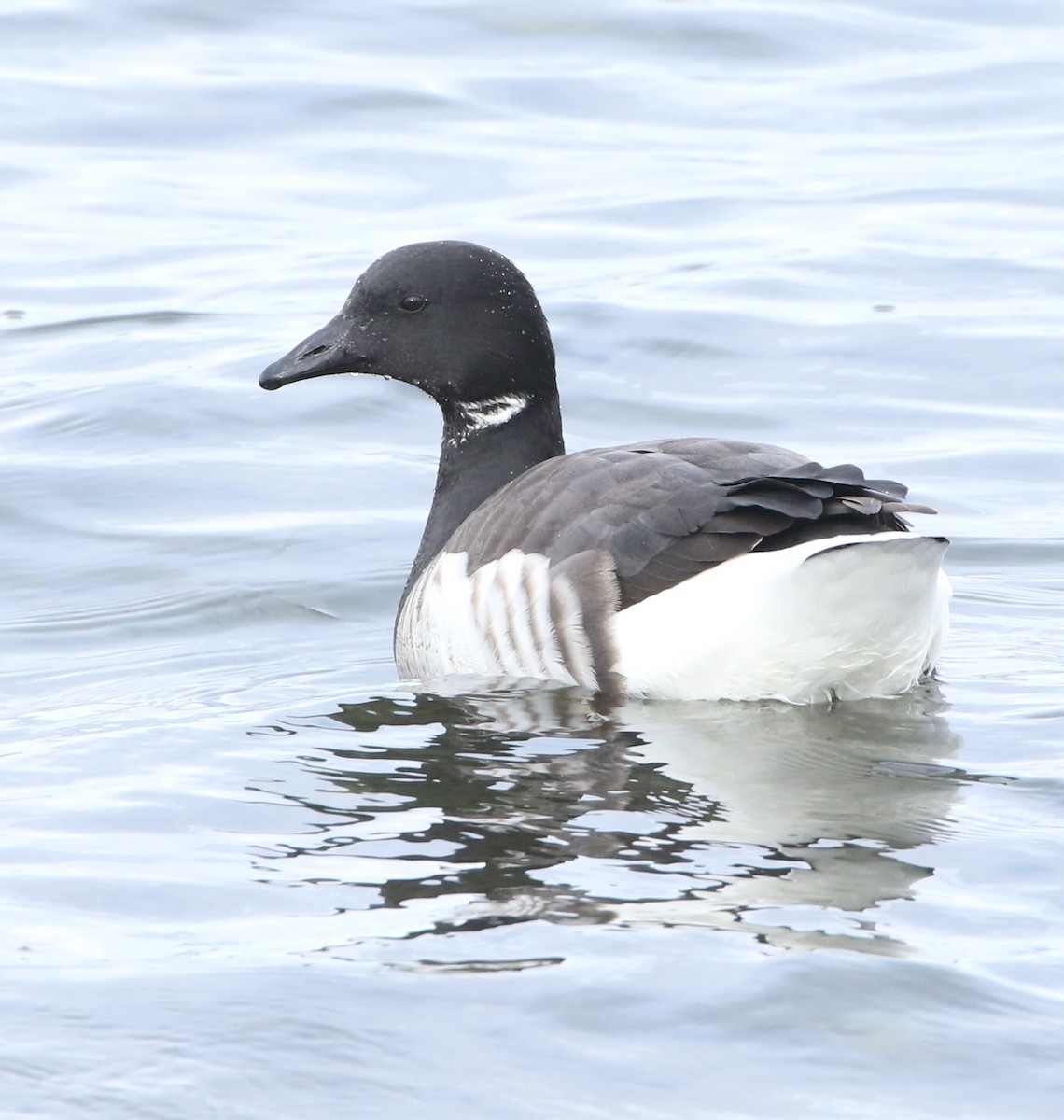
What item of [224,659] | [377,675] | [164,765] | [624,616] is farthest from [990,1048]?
[224,659]

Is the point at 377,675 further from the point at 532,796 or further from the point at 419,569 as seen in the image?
the point at 532,796

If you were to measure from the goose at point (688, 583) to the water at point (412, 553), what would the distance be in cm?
16

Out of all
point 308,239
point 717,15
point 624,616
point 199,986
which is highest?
point 717,15

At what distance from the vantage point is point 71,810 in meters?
5.48

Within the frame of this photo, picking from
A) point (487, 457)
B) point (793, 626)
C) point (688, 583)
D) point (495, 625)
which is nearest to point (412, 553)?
point (487, 457)

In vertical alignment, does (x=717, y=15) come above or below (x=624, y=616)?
above

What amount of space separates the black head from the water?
1.07 meters

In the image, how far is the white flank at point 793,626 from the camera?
588cm

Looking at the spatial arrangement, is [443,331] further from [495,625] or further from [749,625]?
[749,625]

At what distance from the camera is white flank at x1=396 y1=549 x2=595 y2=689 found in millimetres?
6320

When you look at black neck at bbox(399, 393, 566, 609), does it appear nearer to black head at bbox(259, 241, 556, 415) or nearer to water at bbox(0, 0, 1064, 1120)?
black head at bbox(259, 241, 556, 415)

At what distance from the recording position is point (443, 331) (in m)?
7.39

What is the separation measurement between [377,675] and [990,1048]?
3487 mm

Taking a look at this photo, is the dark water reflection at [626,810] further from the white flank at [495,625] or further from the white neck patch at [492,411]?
the white neck patch at [492,411]
